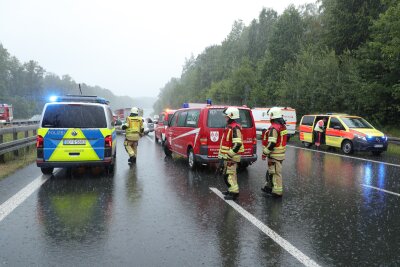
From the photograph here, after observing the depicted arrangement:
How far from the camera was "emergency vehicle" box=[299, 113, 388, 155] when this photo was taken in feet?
49.2

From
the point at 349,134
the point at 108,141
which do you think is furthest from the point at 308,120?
the point at 108,141

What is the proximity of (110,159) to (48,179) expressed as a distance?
5.20 ft

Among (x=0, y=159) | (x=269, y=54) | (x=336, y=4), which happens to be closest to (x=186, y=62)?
(x=269, y=54)

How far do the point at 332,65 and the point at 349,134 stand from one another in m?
16.9

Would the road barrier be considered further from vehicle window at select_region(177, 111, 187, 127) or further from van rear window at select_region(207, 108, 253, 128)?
van rear window at select_region(207, 108, 253, 128)

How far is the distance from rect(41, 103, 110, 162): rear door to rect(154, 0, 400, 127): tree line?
18136mm

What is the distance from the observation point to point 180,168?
441 inches

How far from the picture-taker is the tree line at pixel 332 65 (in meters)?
23.3

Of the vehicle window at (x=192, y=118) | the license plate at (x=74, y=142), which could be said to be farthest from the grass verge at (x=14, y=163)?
the vehicle window at (x=192, y=118)

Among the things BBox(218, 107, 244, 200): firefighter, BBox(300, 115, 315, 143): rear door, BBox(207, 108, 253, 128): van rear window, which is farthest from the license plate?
BBox(300, 115, 315, 143): rear door

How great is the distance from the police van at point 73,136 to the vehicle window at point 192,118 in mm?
2643

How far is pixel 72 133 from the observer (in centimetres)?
888

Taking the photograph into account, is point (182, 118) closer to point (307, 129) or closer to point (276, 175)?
point (276, 175)

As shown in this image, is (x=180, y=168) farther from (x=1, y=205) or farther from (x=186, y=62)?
(x=186, y=62)
